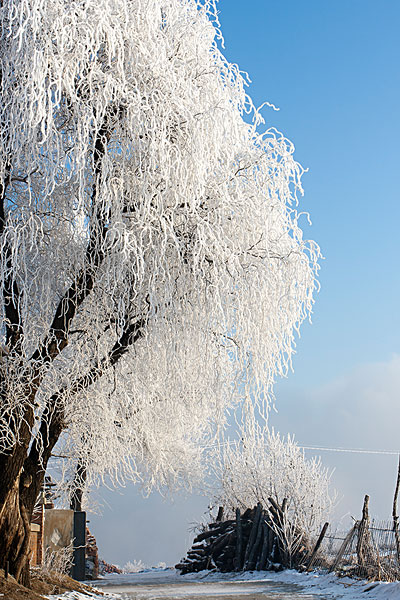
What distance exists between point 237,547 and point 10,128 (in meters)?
13.7

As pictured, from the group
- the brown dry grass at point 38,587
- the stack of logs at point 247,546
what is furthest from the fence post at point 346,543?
the brown dry grass at point 38,587

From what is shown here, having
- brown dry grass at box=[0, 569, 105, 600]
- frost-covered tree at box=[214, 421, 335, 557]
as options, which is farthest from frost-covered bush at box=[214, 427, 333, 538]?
brown dry grass at box=[0, 569, 105, 600]

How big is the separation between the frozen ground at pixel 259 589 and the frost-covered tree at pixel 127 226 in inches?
123

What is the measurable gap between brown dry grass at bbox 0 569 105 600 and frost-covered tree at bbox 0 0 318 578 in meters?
0.83

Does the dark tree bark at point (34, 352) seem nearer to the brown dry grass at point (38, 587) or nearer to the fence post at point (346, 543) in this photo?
the brown dry grass at point (38, 587)

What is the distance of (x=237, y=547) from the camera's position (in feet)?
57.3

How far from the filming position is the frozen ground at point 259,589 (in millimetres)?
10805

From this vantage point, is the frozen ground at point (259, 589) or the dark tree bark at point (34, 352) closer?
the dark tree bark at point (34, 352)

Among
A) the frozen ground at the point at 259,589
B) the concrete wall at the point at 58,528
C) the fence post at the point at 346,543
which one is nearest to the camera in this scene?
the frozen ground at the point at 259,589

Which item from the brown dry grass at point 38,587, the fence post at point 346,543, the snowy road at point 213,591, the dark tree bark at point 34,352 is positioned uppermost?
the dark tree bark at point 34,352

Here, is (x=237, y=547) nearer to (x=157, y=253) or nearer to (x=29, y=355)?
(x=29, y=355)

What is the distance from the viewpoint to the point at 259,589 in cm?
1277

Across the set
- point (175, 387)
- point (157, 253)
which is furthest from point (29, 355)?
point (157, 253)

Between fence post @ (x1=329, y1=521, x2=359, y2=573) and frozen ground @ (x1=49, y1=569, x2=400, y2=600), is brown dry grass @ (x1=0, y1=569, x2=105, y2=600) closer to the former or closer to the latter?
frozen ground @ (x1=49, y1=569, x2=400, y2=600)
